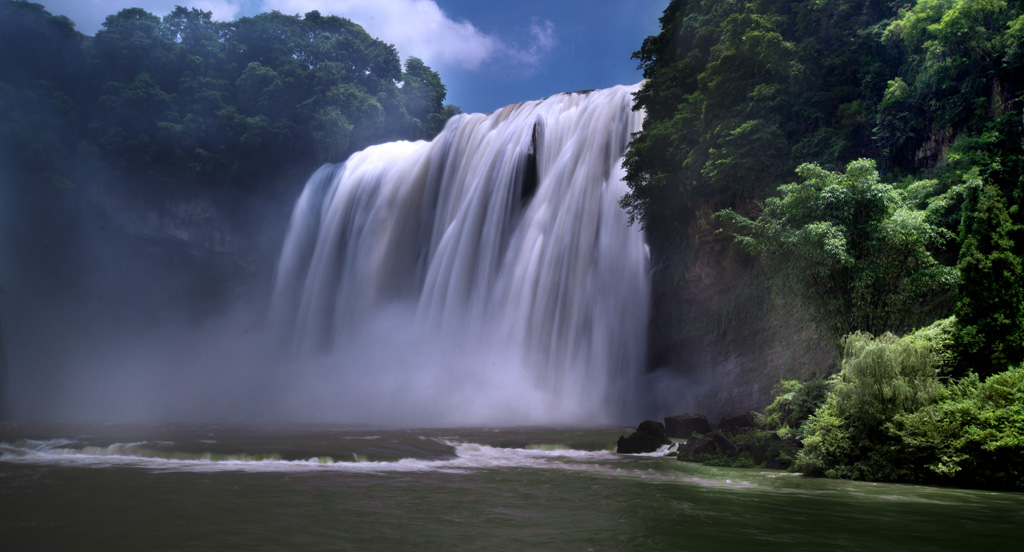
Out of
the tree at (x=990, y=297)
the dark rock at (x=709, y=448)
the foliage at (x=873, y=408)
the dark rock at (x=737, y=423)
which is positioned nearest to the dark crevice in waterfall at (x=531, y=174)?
the dark rock at (x=737, y=423)

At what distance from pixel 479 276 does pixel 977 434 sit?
69.7ft

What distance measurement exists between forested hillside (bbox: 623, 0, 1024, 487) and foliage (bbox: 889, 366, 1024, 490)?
0.03 meters

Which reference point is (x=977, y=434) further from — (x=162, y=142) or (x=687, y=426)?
(x=162, y=142)

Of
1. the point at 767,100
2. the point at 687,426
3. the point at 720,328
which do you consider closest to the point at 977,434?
the point at 687,426

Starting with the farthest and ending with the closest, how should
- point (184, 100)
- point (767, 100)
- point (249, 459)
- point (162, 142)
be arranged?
point (184, 100) → point (162, 142) → point (767, 100) → point (249, 459)

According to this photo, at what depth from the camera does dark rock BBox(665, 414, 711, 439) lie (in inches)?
683

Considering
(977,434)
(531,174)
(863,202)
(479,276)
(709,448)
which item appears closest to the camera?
(977,434)

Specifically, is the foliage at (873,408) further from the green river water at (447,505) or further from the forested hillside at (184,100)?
the forested hillside at (184,100)

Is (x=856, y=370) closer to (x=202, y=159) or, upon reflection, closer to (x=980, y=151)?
(x=980, y=151)

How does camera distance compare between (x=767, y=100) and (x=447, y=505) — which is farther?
(x=767, y=100)

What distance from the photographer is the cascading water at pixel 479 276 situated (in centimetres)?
2483

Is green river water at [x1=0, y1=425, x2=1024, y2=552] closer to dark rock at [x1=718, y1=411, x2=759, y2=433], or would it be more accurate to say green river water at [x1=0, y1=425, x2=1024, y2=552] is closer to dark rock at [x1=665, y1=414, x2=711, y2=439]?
dark rock at [x1=718, y1=411, x2=759, y2=433]

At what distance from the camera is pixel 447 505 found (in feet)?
25.6

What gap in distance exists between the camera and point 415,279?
33.8 meters
